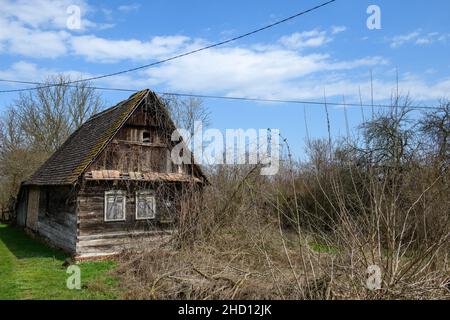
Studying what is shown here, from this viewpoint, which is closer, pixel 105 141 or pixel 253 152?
pixel 253 152

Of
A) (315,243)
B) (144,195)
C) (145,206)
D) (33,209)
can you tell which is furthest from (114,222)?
(33,209)

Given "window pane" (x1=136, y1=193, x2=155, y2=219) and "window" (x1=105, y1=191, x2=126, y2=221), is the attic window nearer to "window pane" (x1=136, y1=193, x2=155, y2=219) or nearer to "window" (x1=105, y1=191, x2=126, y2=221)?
"window pane" (x1=136, y1=193, x2=155, y2=219)

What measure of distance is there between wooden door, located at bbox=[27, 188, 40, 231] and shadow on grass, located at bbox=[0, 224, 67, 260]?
0.63 m

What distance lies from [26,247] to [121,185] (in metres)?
5.57

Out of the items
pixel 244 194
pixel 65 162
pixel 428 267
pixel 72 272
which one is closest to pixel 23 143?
pixel 65 162

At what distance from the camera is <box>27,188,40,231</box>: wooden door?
20031 mm

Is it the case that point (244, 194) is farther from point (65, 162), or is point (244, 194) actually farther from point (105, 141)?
point (65, 162)

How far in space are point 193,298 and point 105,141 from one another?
8445mm

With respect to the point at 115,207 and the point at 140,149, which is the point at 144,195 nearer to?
the point at 115,207

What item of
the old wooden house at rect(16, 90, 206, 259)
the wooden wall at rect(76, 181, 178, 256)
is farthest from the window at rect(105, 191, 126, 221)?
the wooden wall at rect(76, 181, 178, 256)

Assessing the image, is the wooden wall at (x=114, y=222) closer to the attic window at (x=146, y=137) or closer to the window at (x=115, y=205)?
the window at (x=115, y=205)

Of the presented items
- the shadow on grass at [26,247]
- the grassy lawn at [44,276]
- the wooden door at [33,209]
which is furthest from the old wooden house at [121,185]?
the wooden door at [33,209]

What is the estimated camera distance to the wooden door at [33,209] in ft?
65.7

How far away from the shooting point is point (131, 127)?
1545 centimetres
